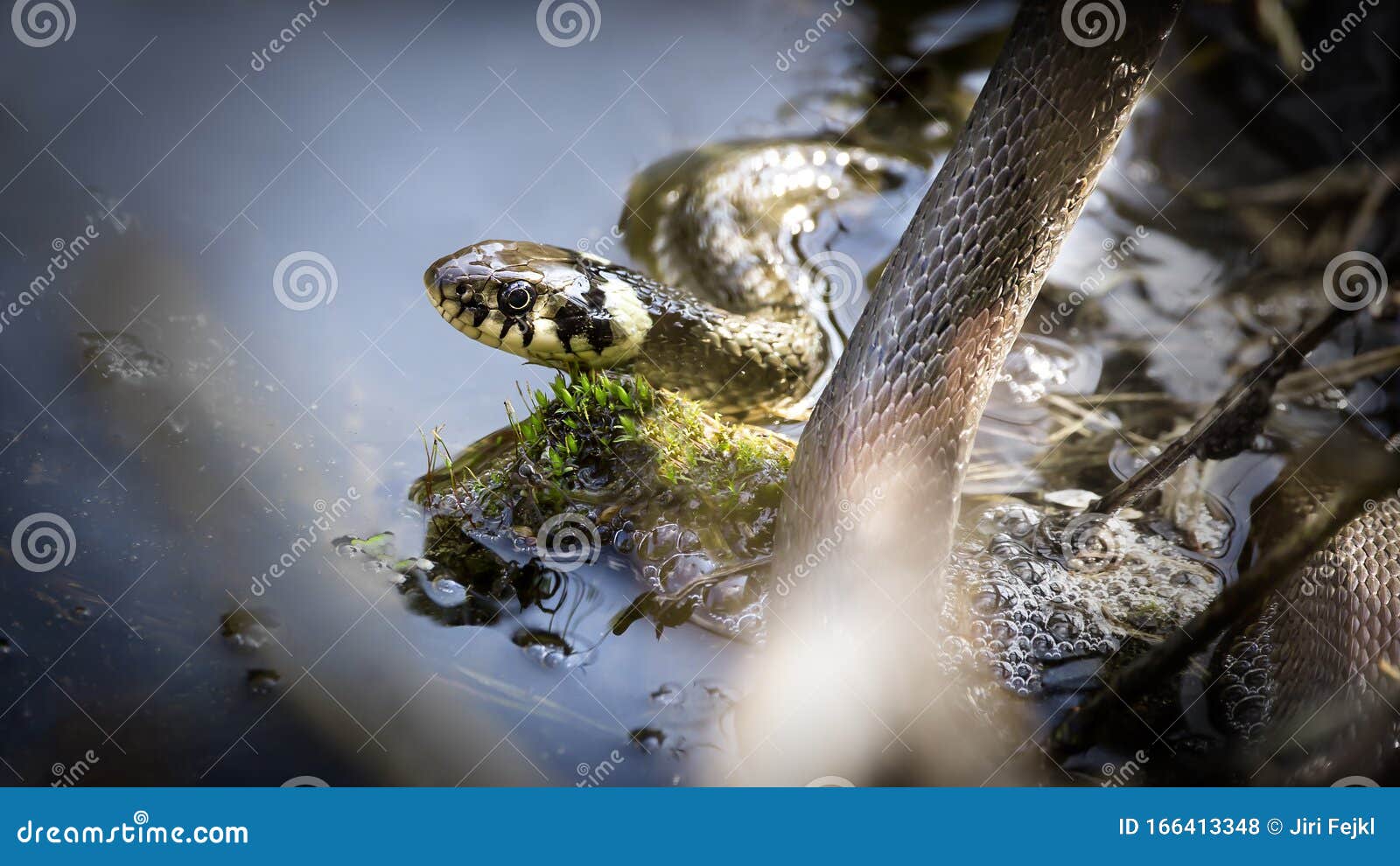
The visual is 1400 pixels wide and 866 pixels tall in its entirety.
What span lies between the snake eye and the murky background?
31 cm

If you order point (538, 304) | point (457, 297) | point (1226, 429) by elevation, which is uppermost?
point (1226, 429)

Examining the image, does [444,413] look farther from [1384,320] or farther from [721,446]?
[1384,320]

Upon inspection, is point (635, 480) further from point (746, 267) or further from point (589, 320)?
point (746, 267)

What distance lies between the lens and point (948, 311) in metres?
1.69

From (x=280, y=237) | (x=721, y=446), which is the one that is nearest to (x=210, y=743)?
(x=721, y=446)

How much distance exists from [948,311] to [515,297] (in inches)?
38.0

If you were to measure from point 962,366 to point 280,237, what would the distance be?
2.16 metres

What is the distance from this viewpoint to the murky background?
5.16ft

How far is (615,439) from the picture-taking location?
1.88 m

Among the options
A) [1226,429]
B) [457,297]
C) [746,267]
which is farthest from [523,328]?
[1226,429]

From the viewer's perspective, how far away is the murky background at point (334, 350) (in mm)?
1571

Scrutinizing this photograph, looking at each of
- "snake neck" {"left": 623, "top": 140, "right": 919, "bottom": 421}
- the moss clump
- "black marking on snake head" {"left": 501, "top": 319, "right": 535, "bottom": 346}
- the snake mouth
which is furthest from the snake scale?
the snake mouth

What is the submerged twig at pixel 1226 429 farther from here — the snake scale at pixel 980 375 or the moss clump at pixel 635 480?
the moss clump at pixel 635 480

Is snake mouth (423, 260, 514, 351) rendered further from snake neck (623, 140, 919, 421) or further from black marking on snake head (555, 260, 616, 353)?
snake neck (623, 140, 919, 421)
